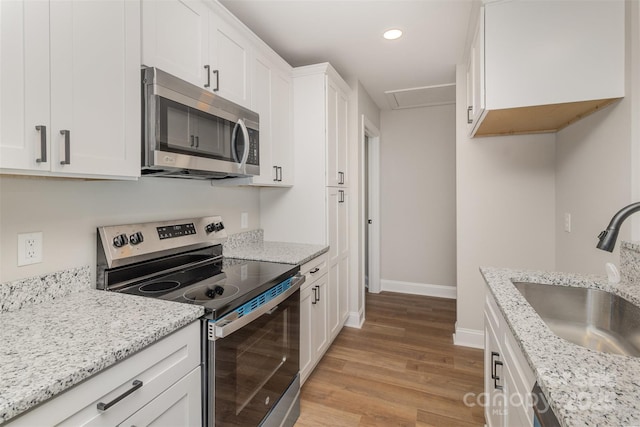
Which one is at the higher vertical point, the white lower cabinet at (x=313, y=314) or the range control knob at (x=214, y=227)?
the range control knob at (x=214, y=227)

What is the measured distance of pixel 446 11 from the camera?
196 centimetres

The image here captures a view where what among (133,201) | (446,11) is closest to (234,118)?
(133,201)

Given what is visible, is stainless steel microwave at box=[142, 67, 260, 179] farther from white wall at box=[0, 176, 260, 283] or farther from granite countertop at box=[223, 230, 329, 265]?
granite countertop at box=[223, 230, 329, 265]

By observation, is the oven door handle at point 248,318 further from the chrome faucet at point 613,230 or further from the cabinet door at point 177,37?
the chrome faucet at point 613,230

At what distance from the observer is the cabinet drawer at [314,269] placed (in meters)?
2.00

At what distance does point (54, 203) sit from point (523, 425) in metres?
1.79

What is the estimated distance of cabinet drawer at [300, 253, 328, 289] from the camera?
2002 millimetres

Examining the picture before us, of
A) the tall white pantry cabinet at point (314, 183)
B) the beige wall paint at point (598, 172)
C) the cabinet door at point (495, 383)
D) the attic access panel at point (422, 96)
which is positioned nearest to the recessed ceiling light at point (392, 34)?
the tall white pantry cabinet at point (314, 183)

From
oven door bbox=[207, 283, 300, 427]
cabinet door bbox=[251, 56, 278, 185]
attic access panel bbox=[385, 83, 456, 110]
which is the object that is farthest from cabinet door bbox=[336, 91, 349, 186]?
oven door bbox=[207, 283, 300, 427]

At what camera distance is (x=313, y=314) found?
2.14 m

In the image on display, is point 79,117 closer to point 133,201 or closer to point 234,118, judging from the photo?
point 133,201

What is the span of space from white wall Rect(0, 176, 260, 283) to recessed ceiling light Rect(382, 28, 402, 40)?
174 centimetres

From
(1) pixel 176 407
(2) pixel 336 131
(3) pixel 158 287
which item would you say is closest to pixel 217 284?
(3) pixel 158 287

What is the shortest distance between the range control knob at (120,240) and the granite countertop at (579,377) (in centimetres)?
156
